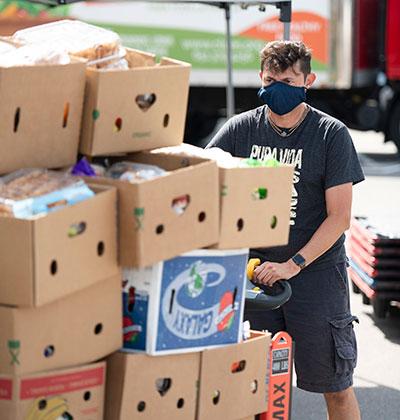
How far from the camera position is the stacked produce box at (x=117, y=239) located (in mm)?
3717

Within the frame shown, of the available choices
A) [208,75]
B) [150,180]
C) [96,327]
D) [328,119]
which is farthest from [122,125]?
[208,75]

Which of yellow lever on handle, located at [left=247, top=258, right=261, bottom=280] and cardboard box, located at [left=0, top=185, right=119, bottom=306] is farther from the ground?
cardboard box, located at [left=0, top=185, right=119, bottom=306]

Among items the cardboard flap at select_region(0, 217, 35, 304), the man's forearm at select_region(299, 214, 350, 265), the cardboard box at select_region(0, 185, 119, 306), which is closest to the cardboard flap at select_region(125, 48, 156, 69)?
the cardboard box at select_region(0, 185, 119, 306)

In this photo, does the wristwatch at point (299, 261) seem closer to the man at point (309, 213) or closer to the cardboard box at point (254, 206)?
the man at point (309, 213)

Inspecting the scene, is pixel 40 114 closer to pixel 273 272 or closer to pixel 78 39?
pixel 78 39

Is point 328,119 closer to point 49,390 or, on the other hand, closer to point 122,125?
point 122,125

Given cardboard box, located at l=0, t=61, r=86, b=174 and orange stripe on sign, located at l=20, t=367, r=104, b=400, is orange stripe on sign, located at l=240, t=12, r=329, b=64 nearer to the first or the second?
cardboard box, located at l=0, t=61, r=86, b=174

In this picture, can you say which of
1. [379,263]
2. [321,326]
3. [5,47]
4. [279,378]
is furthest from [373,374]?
[5,47]

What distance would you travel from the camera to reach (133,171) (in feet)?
13.1

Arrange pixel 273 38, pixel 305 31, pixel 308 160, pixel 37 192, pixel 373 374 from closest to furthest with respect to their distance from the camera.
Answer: pixel 37 192 < pixel 308 160 < pixel 373 374 < pixel 305 31 < pixel 273 38

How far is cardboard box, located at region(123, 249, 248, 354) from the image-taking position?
3.99 m

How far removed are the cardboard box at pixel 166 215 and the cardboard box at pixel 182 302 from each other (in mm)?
85

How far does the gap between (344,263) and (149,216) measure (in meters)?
1.58

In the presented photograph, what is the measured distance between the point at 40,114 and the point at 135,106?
351 mm
